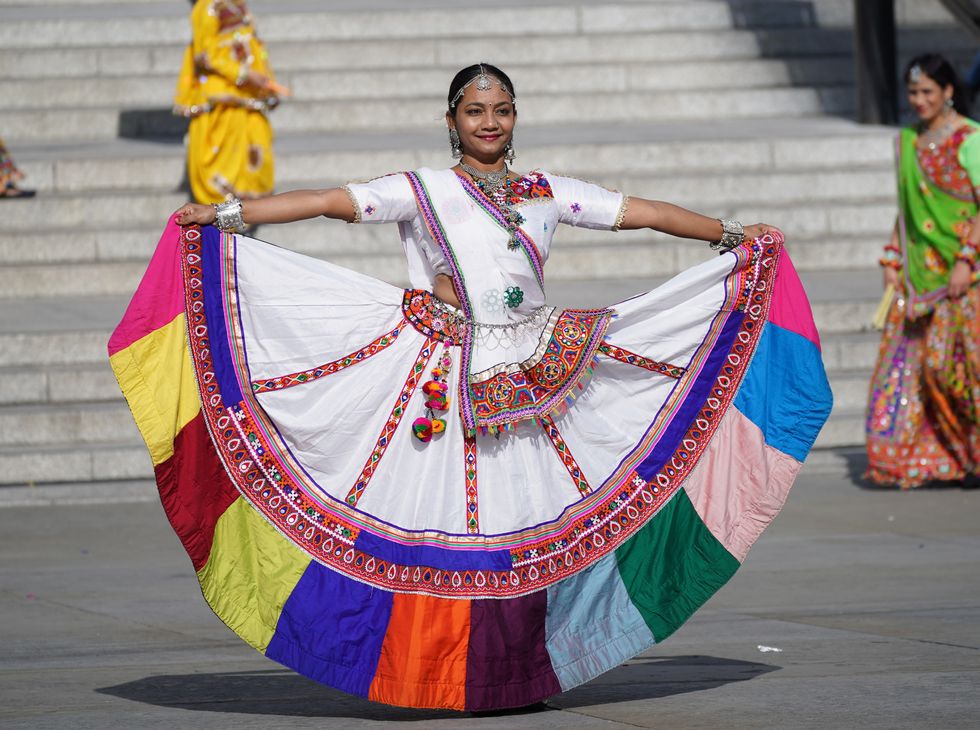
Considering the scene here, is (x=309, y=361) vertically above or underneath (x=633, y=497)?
above

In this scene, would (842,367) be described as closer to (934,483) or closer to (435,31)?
(934,483)

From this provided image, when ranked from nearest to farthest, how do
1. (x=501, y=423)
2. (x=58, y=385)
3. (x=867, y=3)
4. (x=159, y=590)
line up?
(x=501, y=423), (x=159, y=590), (x=58, y=385), (x=867, y=3)

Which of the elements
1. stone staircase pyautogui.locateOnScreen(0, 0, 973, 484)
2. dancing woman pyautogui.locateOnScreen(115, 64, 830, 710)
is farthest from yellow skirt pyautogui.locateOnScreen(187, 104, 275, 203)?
dancing woman pyautogui.locateOnScreen(115, 64, 830, 710)

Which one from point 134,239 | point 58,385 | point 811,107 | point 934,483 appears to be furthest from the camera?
point 811,107

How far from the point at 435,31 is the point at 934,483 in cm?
837

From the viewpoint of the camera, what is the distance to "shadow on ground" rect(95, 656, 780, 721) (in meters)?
5.02

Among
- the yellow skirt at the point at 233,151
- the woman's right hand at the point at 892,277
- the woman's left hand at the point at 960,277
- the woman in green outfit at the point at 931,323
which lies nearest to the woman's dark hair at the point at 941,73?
the woman in green outfit at the point at 931,323

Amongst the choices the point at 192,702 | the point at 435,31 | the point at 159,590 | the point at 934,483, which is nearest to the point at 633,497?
the point at 192,702

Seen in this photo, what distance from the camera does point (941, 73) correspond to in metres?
8.76

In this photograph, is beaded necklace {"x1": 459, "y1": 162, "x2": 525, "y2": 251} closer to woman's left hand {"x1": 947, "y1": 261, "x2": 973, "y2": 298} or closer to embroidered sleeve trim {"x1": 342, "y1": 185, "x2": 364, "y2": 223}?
embroidered sleeve trim {"x1": 342, "y1": 185, "x2": 364, "y2": 223}

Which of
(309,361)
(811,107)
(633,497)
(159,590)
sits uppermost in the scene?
(811,107)

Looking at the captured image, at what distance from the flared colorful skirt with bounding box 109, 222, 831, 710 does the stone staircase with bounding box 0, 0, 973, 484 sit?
4.51m

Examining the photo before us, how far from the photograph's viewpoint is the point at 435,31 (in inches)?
650

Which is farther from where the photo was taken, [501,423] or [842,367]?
[842,367]
